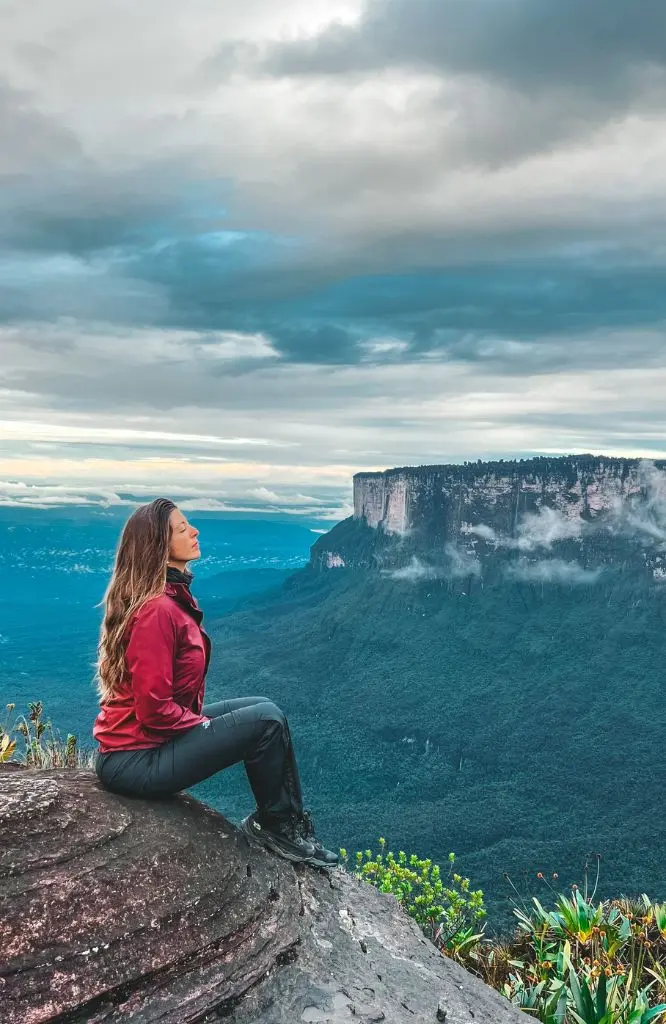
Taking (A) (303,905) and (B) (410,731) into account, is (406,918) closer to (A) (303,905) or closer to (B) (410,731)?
(A) (303,905)

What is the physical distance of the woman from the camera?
19.1 feet

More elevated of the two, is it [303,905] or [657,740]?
[303,905]

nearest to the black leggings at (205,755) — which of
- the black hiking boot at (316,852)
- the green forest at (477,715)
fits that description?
the black hiking boot at (316,852)

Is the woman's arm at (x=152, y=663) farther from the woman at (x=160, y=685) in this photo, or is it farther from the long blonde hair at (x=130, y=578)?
the long blonde hair at (x=130, y=578)

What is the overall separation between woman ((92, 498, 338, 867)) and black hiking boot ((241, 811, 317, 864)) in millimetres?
551

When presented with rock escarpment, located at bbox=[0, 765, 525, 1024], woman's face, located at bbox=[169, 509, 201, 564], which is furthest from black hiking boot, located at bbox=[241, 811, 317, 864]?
woman's face, located at bbox=[169, 509, 201, 564]

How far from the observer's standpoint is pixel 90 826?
5.84 metres

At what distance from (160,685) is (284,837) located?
5.98 ft

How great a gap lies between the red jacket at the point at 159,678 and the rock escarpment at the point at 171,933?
0.53 m

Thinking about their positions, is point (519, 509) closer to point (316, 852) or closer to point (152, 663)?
point (316, 852)

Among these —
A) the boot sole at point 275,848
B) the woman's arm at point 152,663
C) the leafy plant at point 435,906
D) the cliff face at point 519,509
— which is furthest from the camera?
the cliff face at point 519,509

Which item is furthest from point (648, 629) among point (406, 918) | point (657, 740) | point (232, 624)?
point (406, 918)

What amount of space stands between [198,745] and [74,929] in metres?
1.34

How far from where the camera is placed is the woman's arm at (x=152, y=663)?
5766mm
